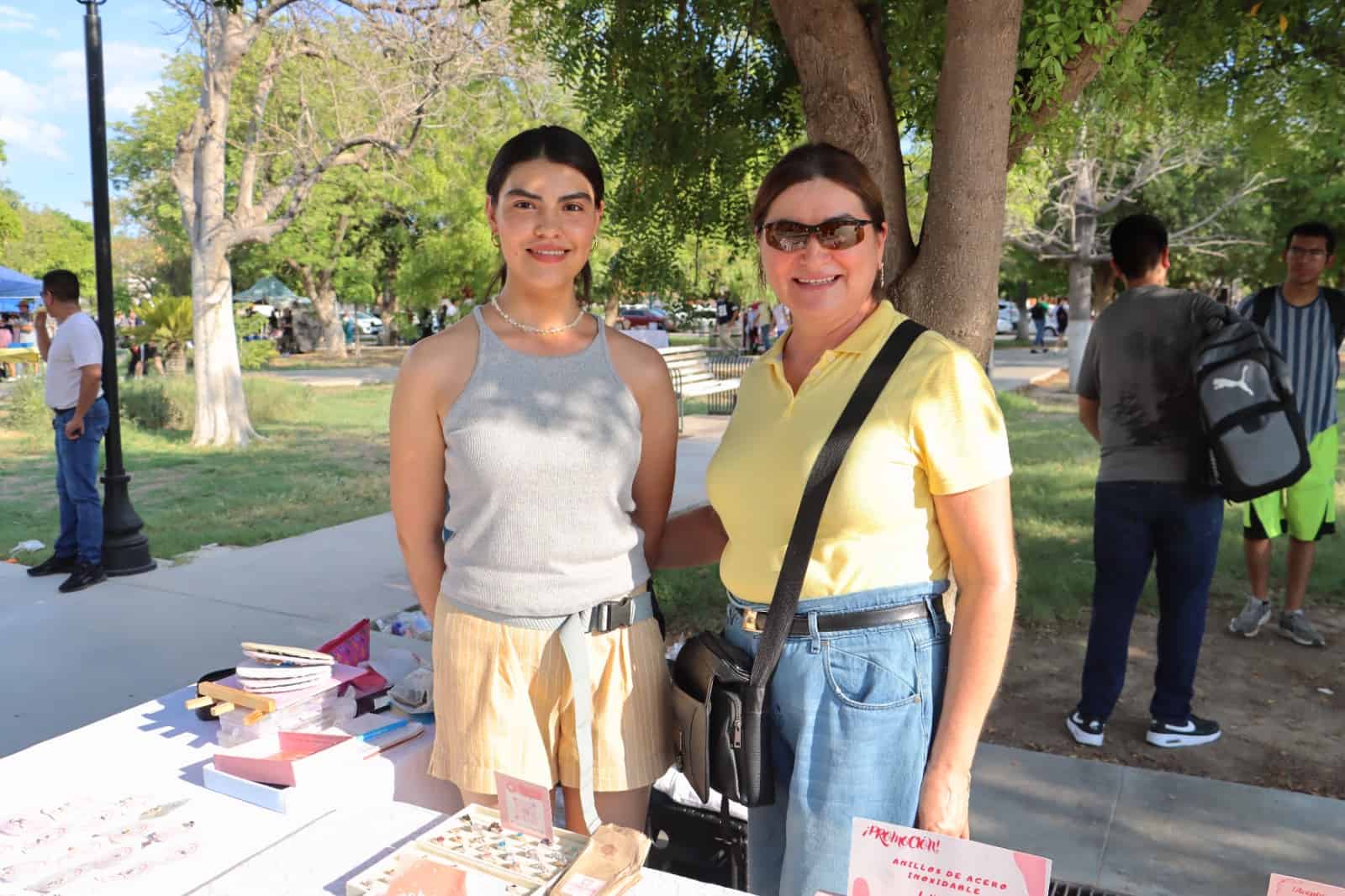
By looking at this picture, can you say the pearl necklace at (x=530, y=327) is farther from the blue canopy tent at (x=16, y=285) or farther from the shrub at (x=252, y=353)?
the blue canopy tent at (x=16, y=285)

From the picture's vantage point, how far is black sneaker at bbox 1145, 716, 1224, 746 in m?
4.15

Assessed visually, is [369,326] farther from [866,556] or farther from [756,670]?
[866,556]

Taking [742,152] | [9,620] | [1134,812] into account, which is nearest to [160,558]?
[9,620]

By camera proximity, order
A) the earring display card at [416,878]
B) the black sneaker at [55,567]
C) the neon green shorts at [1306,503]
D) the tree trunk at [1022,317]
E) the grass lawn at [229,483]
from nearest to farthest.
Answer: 1. the earring display card at [416,878]
2. the neon green shorts at [1306,503]
3. the black sneaker at [55,567]
4. the grass lawn at [229,483]
5. the tree trunk at [1022,317]

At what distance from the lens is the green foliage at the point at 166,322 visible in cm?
2044

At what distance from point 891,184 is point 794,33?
623mm

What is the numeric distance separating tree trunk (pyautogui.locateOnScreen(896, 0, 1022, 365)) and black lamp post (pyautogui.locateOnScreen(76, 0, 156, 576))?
5832 mm

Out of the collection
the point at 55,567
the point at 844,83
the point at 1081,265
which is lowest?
the point at 55,567

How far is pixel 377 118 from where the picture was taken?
44.0 ft

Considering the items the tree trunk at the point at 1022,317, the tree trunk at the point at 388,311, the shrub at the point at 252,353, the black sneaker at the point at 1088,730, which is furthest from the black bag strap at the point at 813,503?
the tree trunk at the point at 1022,317

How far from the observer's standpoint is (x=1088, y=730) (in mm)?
4191

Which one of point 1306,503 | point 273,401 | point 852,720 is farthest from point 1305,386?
point 273,401

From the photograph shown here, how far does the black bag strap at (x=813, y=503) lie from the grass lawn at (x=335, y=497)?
385cm

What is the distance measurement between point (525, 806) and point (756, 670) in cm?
49
